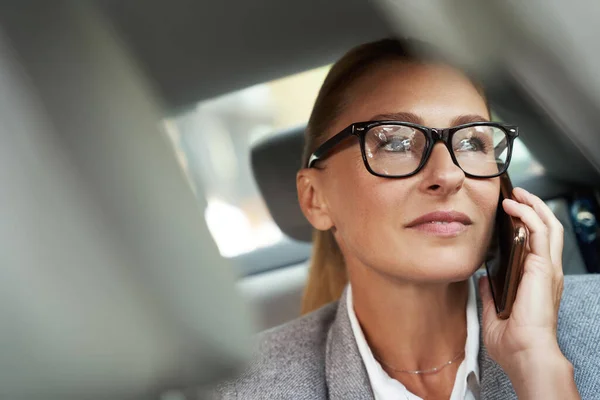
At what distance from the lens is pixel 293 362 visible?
1.19 metres

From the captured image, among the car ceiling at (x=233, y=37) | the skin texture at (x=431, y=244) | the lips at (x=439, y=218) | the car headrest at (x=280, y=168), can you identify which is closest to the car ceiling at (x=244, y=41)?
the car ceiling at (x=233, y=37)

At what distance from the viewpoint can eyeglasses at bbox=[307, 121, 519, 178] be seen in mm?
971

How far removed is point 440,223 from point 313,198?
37 cm

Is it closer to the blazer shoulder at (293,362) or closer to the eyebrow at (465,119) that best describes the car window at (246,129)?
the blazer shoulder at (293,362)

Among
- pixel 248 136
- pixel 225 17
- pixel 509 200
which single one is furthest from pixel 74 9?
pixel 248 136

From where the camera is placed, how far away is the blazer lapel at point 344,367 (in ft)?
3.52

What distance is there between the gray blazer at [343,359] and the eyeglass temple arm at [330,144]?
35 cm

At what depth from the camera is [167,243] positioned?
327 millimetres

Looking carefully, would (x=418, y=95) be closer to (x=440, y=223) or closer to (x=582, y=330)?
(x=440, y=223)

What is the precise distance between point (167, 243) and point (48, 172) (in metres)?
0.08

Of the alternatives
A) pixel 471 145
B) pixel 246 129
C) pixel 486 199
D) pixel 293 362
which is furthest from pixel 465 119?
pixel 246 129

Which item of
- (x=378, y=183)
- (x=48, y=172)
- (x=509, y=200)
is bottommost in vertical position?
(x=509, y=200)

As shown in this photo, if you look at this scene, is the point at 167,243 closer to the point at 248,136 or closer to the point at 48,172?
the point at 48,172

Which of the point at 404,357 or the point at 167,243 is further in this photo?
the point at 404,357
